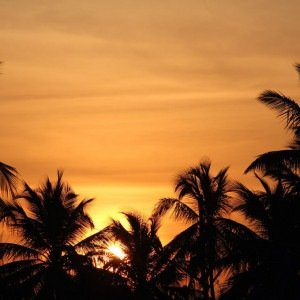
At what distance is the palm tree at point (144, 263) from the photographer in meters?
37.2

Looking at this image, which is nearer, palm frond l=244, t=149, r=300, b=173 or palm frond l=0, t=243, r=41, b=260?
palm frond l=244, t=149, r=300, b=173

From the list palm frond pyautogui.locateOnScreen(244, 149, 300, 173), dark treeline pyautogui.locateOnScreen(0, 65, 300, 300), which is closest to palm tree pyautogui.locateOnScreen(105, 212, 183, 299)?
dark treeline pyautogui.locateOnScreen(0, 65, 300, 300)

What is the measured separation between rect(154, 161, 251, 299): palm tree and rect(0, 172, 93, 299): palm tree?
4.36 m

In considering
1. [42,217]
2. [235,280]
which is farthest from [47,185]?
[235,280]

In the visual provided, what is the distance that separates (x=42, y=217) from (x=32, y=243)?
53.9 inches

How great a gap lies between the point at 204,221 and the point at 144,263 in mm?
3514

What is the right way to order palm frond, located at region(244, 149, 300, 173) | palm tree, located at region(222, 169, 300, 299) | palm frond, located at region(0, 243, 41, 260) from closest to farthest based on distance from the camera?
palm frond, located at region(244, 149, 300, 173), palm tree, located at region(222, 169, 300, 299), palm frond, located at region(0, 243, 41, 260)

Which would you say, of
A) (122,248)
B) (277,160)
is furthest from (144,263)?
(277,160)

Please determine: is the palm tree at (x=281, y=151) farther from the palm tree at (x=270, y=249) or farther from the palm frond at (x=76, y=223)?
the palm frond at (x=76, y=223)

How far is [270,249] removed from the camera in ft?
92.8

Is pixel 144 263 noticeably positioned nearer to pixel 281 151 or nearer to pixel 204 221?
pixel 204 221

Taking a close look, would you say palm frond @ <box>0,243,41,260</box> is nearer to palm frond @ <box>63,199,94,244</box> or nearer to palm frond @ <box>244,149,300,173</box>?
palm frond @ <box>63,199,94,244</box>

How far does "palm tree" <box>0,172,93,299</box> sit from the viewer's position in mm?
35656

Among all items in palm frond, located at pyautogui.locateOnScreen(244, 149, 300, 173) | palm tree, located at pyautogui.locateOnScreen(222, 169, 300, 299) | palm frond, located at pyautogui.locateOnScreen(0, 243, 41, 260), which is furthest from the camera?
palm frond, located at pyautogui.locateOnScreen(0, 243, 41, 260)
